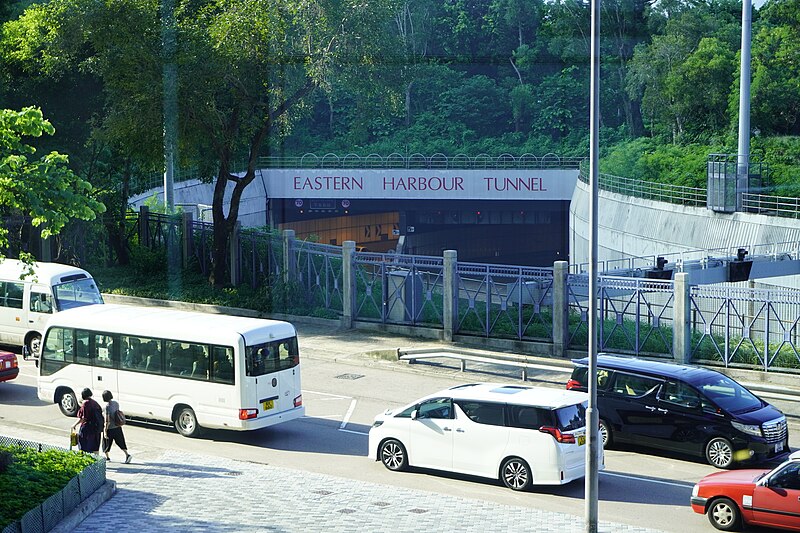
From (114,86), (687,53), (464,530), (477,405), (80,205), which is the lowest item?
(464,530)

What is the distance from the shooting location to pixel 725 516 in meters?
14.9

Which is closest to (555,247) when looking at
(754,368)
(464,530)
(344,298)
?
(344,298)

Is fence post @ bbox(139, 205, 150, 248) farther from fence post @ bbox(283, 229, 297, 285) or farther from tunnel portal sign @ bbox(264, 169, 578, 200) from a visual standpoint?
tunnel portal sign @ bbox(264, 169, 578, 200)

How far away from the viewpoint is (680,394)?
18812 millimetres

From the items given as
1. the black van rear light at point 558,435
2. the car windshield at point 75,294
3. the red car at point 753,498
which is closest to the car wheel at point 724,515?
the red car at point 753,498

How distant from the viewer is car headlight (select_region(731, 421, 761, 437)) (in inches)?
710

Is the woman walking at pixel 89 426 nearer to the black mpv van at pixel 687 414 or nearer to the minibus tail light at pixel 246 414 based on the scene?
the minibus tail light at pixel 246 414

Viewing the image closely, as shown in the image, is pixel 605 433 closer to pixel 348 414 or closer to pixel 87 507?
pixel 348 414

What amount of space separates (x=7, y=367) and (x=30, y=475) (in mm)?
10124

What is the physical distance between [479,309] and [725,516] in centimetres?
1507

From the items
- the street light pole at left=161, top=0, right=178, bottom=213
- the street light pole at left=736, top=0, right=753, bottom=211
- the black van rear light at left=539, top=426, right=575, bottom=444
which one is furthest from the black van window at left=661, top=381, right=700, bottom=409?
the street light pole at left=736, top=0, right=753, bottom=211

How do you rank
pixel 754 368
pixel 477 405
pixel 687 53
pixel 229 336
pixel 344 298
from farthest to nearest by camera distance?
pixel 687 53 < pixel 344 298 < pixel 754 368 < pixel 229 336 < pixel 477 405

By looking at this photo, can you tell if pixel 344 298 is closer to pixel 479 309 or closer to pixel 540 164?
pixel 479 309

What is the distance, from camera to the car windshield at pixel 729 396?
18.5m
